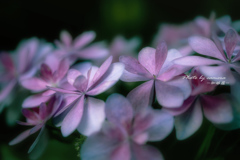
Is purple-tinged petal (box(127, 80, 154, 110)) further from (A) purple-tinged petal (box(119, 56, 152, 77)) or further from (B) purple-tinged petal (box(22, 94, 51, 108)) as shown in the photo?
(B) purple-tinged petal (box(22, 94, 51, 108))

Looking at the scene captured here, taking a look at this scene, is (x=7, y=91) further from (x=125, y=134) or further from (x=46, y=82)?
(x=125, y=134)

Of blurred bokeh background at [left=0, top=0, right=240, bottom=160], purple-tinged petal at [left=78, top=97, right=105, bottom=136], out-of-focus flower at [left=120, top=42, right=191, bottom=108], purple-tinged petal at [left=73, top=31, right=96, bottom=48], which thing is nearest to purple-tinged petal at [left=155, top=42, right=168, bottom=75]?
out-of-focus flower at [left=120, top=42, right=191, bottom=108]

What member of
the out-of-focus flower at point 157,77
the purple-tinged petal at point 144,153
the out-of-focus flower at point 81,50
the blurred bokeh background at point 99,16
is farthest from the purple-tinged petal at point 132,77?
the blurred bokeh background at point 99,16

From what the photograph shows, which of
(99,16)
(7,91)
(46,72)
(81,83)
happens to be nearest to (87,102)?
(81,83)

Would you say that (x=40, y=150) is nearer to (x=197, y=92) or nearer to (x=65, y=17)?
(x=197, y=92)

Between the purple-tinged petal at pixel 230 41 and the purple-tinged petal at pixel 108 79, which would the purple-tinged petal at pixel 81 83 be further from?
the purple-tinged petal at pixel 230 41

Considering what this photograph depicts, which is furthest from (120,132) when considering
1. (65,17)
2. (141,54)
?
(65,17)
